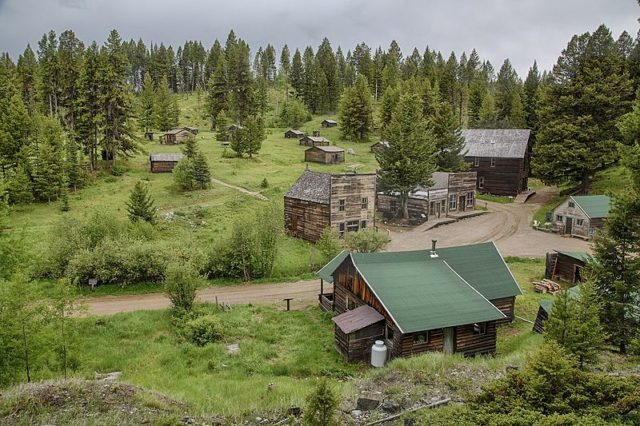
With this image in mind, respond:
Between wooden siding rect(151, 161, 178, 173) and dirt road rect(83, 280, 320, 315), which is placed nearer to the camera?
dirt road rect(83, 280, 320, 315)

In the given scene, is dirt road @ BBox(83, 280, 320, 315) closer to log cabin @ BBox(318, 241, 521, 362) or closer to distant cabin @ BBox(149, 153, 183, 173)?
log cabin @ BBox(318, 241, 521, 362)

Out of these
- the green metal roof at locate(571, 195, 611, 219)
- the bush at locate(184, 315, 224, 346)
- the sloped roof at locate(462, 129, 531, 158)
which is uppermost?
the sloped roof at locate(462, 129, 531, 158)

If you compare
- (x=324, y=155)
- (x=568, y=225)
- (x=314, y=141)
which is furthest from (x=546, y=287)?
(x=314, y=141)

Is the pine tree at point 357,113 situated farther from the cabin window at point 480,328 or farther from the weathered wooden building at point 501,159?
the cabin window at point 480,328

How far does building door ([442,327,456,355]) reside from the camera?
21.5 m

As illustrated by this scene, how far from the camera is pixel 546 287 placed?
102 feet

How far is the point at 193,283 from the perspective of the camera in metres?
25.8

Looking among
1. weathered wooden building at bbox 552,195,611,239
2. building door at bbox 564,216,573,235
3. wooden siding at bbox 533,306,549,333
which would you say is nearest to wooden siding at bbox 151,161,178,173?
weathered wooden building at bbox 552,195,611,239

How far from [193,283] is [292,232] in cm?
1783

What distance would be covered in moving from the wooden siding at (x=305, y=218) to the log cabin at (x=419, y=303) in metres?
14.3

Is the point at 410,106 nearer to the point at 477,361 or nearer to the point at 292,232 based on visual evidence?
the point at 292,232

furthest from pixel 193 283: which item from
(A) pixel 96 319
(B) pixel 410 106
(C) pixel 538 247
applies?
(B) pixel 410 106

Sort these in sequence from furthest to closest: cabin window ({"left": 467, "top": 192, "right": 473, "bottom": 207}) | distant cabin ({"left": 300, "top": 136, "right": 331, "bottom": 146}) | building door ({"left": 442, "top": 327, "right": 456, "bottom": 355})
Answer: distant cabin ({"left": 300, "top": 136, "right": 331, "bottom": 146}) → cabin window ({"left": 467, "top": 192, "right": 473, "bottom": 207}) → building door ({"left": 442, "top": 327, "right": 456, "bottom": 355})

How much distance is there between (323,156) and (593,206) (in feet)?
121
